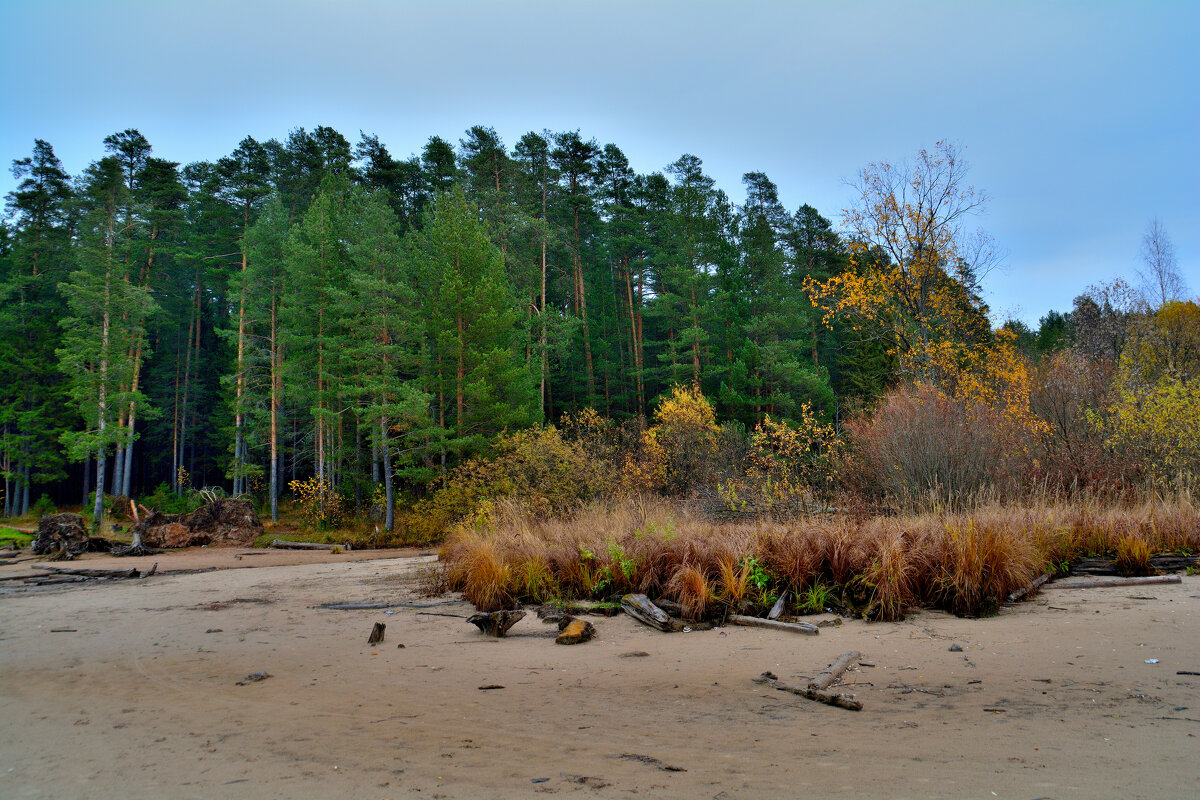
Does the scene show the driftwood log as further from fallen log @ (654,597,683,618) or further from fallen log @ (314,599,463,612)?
fallen log @ (314,599,463,612)

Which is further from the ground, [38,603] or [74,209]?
Answer: [74,209]

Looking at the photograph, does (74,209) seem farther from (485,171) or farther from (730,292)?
(730,292)

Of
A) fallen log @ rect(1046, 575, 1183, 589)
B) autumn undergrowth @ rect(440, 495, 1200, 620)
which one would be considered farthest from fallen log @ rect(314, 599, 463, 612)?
fallen log @ rect(1046, 575, 1183, 589)

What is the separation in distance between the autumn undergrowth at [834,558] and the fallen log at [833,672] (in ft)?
6.36

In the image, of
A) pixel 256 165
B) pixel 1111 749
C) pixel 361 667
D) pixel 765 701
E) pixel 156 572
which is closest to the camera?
pixel 1111 749

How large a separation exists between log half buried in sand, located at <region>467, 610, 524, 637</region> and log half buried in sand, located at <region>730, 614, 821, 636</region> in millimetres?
2778

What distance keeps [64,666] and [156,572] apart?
10643mm

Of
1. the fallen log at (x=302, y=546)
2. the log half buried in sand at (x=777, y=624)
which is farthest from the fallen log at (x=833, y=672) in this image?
the fallen log at (x=302, y=546)

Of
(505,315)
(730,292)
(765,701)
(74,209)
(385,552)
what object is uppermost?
(74,209)

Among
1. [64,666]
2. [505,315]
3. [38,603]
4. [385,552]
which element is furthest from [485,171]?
[64,666]

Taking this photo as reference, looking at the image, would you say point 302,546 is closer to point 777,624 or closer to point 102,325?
point 102,325

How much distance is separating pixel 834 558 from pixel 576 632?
360 cm

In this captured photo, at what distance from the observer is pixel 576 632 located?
7.31 m

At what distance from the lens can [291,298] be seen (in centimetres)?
2878
